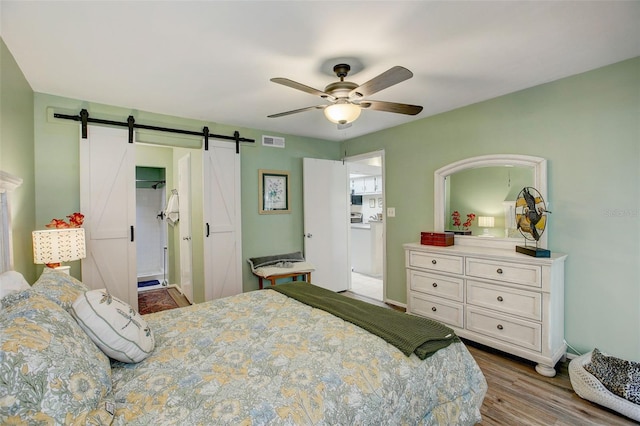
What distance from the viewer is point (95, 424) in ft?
3.03

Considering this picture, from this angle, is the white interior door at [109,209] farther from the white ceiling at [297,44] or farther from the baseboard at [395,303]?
the baseboard at [395,303]

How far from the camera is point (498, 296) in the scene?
2703 millimetres

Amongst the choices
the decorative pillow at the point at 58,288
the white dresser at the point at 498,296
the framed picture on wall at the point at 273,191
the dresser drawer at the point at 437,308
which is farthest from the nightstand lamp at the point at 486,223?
the decorative pillow at the point at 58,288

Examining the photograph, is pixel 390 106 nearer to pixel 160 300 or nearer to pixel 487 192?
pixel 487 192

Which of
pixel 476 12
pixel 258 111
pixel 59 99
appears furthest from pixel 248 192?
pixel 476 12

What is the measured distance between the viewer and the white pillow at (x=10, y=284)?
138 cm

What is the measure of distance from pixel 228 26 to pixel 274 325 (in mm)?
1870

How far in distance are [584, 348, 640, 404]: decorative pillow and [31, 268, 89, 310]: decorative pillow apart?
331cm

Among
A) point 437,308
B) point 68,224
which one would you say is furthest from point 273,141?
point 437,308

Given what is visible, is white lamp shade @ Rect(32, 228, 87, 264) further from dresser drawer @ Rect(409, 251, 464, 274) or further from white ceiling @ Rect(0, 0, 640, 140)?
dresser drawer @ Rect(409, 251, 464, 274)

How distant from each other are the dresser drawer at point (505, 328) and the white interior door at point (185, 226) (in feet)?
11.5

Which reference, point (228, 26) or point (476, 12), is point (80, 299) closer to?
point (228, 26)

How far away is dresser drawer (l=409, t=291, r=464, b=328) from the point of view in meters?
3.01

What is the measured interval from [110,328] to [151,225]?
202 inches
